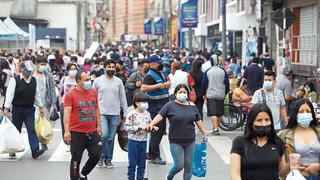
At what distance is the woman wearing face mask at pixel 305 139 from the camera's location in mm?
6980

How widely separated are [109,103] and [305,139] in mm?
5110

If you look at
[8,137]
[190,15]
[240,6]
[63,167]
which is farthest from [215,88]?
[240,6]

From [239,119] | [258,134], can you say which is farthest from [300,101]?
[239,119]

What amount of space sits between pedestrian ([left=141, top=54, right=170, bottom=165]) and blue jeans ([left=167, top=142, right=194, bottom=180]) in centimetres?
241

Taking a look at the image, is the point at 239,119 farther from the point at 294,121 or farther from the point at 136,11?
the point at 136,11

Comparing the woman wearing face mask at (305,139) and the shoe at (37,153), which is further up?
the woman wearing face mask at (305,139)

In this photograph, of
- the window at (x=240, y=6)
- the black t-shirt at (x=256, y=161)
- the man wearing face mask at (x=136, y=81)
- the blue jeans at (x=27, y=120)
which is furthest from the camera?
the window at (x=240, y=6)

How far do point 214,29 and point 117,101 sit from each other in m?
42.5

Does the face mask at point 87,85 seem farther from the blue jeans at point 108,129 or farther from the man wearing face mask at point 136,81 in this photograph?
the man wearing face mask at point 136,81

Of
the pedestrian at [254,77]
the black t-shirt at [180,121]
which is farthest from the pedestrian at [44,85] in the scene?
the pedestrian at [254,77]

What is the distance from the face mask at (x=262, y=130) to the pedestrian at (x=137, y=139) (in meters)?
4.28

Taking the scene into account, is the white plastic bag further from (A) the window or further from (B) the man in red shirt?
(A) the window

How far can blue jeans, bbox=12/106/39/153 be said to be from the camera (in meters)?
12.8

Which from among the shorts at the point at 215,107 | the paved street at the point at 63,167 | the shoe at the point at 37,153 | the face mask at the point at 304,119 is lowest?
the paved street at the point at 63,167
